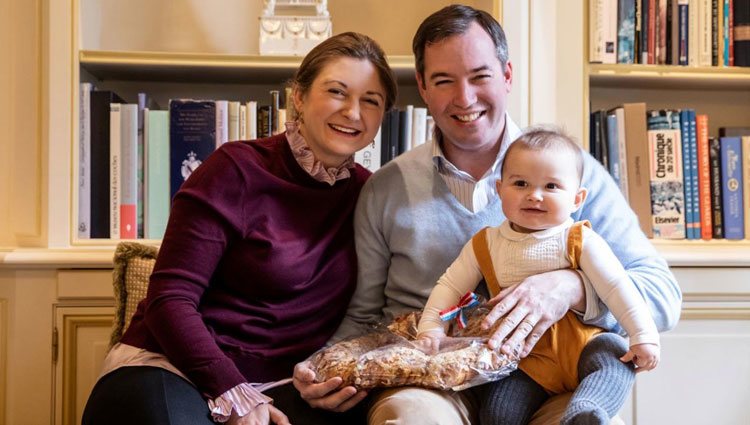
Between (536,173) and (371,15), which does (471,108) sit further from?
(371,15)

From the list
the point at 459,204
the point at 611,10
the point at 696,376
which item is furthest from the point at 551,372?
the point at 611,10

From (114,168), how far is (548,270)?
3.76 ft

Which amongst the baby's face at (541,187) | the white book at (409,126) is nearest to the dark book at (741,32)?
the white book at (409,126)

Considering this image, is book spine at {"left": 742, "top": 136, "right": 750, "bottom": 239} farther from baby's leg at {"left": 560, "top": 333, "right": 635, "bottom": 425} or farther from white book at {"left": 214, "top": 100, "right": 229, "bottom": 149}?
white book at {"left": 214, "top": 100, "right": 229, "bottom": 149}

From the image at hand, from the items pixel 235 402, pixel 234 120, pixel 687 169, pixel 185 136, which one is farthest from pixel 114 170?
pixel 687 169

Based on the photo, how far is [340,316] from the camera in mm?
A: 1644

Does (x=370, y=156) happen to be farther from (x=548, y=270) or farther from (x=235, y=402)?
(x=235, y=402)

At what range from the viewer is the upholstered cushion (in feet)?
5.43

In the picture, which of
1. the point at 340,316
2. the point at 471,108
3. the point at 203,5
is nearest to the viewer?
the point at 471,108

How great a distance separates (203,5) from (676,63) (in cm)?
131

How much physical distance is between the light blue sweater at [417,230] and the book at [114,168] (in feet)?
2.27

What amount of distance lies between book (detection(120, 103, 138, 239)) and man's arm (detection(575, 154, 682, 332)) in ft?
3.61

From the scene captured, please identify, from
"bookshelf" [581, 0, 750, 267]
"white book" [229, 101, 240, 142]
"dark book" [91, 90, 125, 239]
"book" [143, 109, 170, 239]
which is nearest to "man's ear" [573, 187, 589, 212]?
"bookshelf" [581, 0, 750, 267]

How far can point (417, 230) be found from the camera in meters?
1.61
